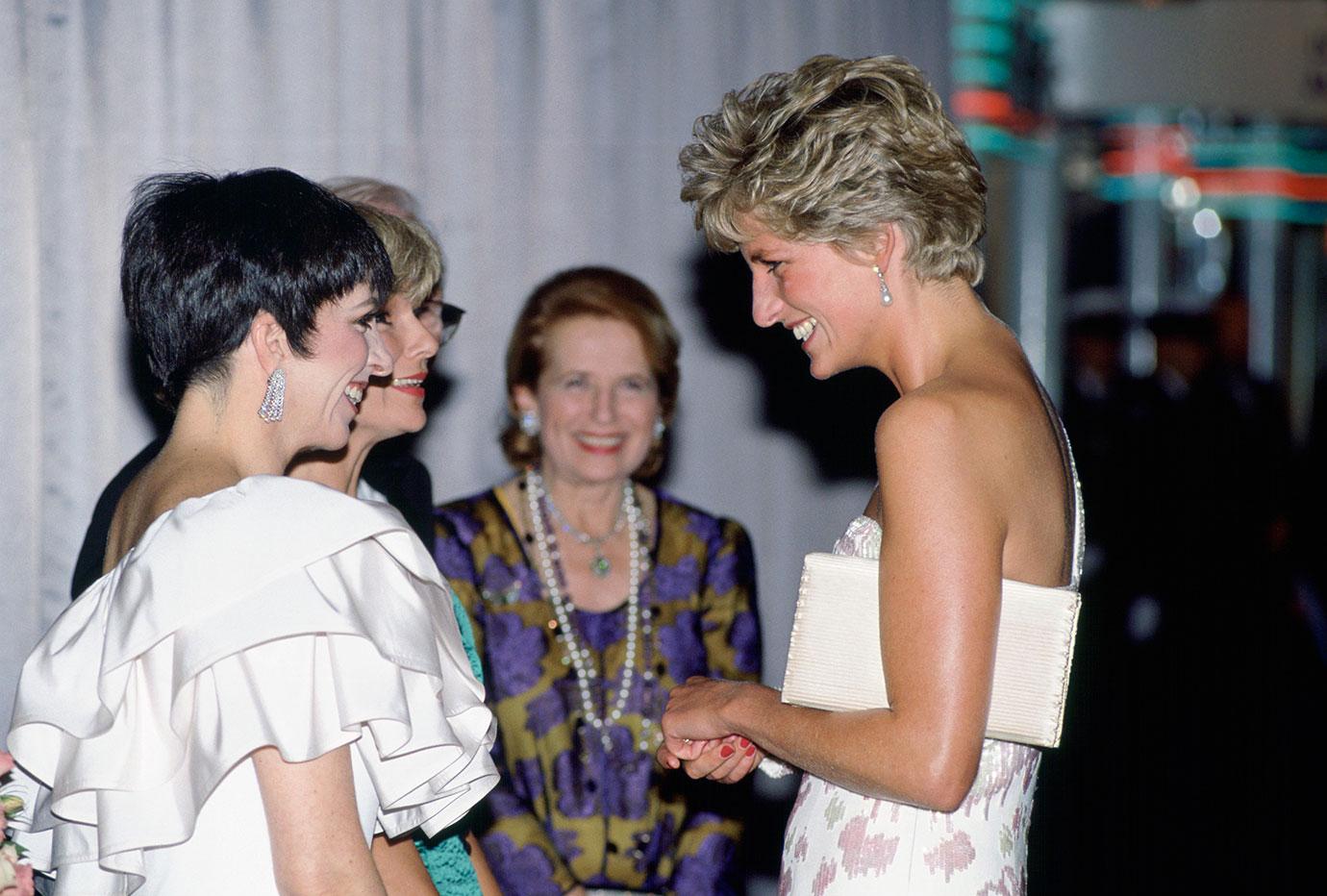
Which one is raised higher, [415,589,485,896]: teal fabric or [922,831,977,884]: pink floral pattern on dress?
[922,831,977,884]: pink floral pattern on dress

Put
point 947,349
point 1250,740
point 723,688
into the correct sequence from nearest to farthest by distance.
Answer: point 947,349, point 723,688, point 1250,740

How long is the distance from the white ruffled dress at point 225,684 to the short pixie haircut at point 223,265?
23cm

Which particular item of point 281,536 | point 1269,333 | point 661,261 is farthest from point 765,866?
point 1269,333

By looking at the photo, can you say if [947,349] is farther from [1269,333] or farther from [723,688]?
[1269,333]

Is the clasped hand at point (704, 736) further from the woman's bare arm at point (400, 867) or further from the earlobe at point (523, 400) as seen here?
the earlobe at point (523, 400)

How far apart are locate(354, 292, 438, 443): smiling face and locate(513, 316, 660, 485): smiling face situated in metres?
0.66

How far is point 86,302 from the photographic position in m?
3.12

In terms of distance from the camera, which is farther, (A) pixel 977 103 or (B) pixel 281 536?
(A) pixel 977 103

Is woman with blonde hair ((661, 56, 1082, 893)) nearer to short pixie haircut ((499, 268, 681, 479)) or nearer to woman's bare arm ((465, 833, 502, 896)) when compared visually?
woman's bare arm ((465, 833, 502, 896))

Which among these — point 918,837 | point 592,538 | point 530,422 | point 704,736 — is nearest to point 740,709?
point 704,736

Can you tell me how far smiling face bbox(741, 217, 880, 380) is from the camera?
1.90 metres

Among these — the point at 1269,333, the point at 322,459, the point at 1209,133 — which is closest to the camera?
the point at 322,459

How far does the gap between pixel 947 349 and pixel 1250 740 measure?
5786mm

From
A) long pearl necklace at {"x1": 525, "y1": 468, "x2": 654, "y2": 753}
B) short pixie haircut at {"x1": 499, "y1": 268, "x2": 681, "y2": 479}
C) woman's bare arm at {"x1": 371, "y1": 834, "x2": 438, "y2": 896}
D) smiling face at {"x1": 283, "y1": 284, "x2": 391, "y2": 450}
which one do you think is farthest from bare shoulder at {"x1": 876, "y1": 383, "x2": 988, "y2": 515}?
short pixie haircut at {"x1": 499, "y1": 268, "x2": 681, "y2": 479}
